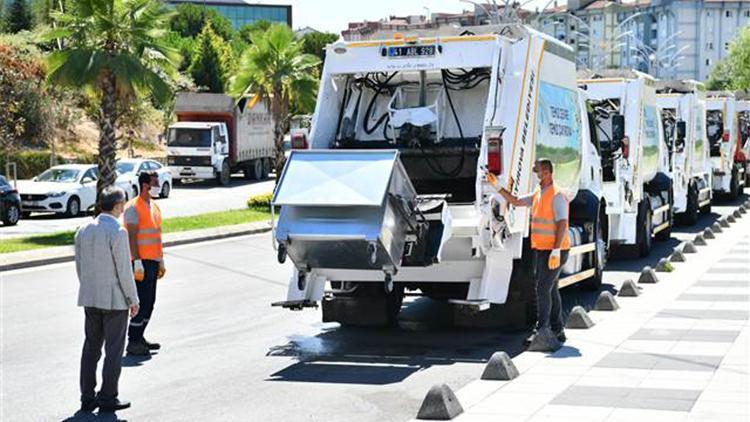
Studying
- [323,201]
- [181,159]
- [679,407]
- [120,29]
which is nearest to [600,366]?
[679,407]

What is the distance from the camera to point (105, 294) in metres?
9.12

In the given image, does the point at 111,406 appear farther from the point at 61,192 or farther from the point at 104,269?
the point at 61,192

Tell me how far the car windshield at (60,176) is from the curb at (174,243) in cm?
751

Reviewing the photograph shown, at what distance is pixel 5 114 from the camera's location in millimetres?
47625

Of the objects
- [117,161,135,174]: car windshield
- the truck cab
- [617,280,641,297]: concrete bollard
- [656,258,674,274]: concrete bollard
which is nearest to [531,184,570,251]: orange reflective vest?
[617,280,641,297]: concrete bollard

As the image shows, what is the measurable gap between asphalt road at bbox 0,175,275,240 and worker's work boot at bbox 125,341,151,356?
54.7 ft

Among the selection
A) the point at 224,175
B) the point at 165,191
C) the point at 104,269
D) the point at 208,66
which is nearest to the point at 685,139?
the point at 104,269

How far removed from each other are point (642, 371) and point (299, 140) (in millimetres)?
4506

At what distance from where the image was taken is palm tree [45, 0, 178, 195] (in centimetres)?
2683

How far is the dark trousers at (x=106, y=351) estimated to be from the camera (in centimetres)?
920

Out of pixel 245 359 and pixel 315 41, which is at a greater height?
pixel 315 41

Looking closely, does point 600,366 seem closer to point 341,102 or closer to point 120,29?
point 341,102

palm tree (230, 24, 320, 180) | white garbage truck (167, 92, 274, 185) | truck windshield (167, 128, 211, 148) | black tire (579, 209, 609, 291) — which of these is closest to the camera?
black tire (579, 209, 609, 291)

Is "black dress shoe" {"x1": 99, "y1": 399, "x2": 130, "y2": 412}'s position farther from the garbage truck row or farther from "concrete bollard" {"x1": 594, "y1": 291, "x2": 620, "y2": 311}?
"concrete bollard" {"x1": 594, "y1": 291, "x2": 620, "y2": 311}
